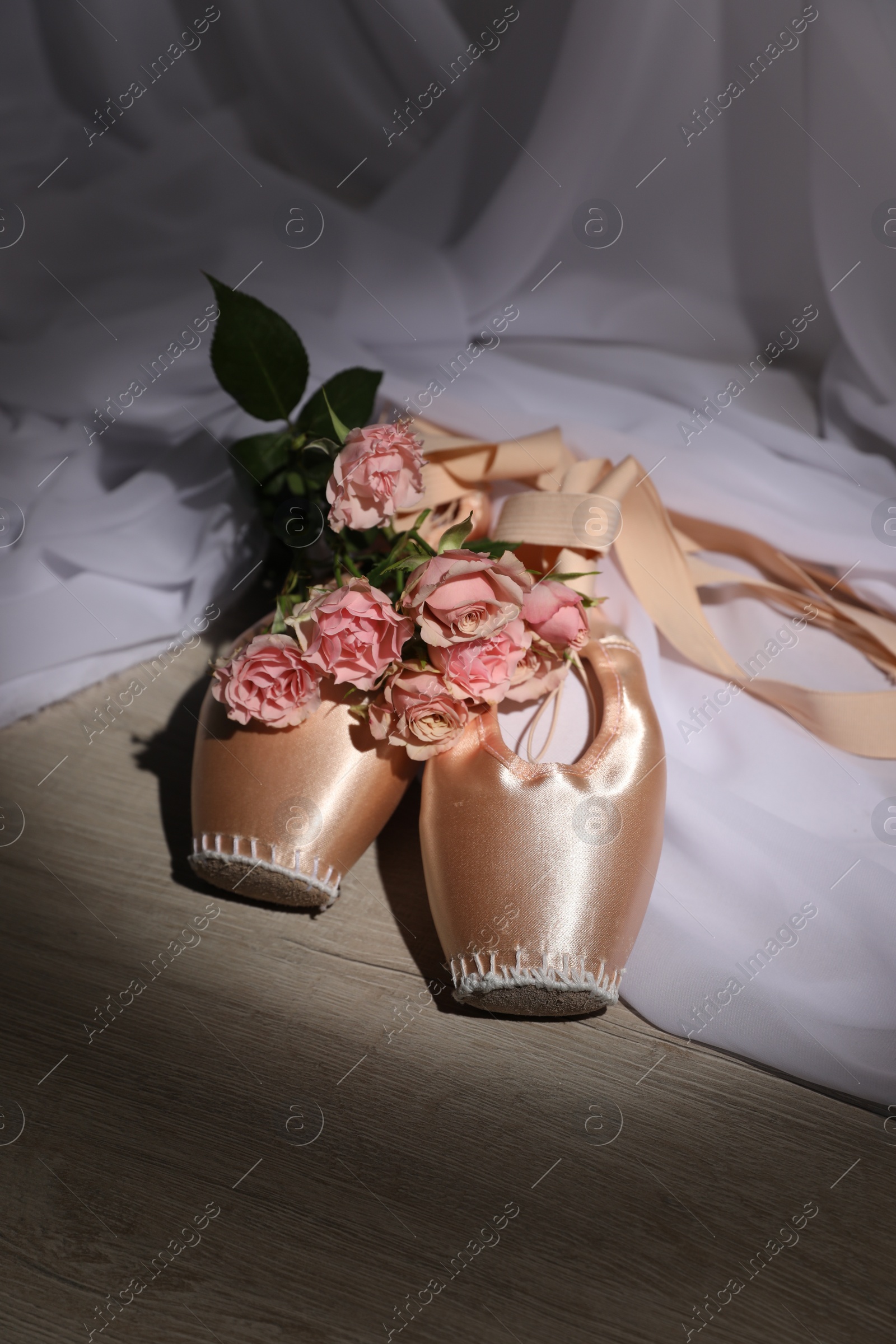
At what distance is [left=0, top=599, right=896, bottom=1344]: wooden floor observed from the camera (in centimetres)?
58

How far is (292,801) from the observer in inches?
27.8

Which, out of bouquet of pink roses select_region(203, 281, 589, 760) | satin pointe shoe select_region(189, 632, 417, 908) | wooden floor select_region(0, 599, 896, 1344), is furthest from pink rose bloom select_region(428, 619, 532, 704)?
wooden floor select_region(0, 599, 896, 1344)

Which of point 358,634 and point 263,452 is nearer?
point 358,634

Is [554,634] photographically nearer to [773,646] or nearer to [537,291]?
[773,646]

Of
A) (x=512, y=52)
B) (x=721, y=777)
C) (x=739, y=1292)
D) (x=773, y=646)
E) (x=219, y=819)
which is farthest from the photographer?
(x=512, y=52)

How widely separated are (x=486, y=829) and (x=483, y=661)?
0.12 metres

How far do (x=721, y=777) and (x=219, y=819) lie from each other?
Result: 43 centimetres

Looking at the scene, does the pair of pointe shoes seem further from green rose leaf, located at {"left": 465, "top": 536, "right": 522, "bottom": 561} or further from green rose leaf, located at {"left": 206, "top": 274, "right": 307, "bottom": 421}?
green rose leaf, located at {"left": 206, "top": 274, "right": 307, "bottom": 421}

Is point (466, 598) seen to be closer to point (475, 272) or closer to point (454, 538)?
point (454, 538)

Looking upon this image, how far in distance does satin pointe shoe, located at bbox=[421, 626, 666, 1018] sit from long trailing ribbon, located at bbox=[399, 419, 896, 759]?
0.18 meters

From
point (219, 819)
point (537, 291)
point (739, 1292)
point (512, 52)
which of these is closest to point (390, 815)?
point (219, 819)

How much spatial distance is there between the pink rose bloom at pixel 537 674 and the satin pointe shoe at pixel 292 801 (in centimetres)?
11

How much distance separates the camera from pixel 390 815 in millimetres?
801

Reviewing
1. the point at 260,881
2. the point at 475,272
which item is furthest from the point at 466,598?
the point at 475,272
